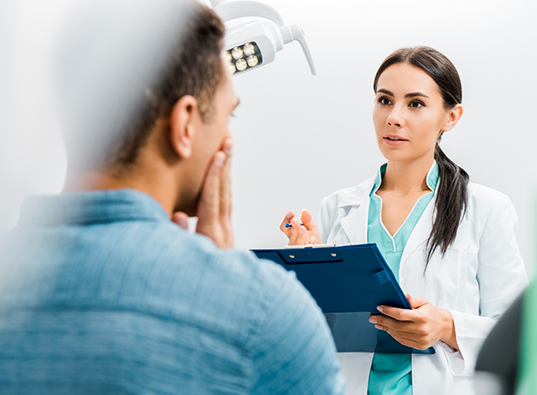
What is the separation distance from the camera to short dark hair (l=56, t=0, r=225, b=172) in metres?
0.48

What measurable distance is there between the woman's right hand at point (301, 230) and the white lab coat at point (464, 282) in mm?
217

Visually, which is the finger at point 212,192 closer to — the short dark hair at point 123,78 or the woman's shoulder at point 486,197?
the short dark hair at point 123,78

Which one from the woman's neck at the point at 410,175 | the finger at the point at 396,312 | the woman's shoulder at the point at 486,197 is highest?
the woman's neck at the point at 410,175

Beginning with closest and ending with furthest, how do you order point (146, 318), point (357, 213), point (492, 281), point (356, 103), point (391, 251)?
point (146, 318) → point (492, 281) → point (391, 251) → point (357, 213) → point (356, 103)

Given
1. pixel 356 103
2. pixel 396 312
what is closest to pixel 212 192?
pixel 396 312

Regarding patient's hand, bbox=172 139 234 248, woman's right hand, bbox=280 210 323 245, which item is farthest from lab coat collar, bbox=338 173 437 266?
patient's hand, bbox=172 139 234 248

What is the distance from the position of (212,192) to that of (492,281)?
84cm

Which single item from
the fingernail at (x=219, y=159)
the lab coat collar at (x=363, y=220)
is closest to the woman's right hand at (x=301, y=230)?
the lab coat collar at (x=363, y=220)

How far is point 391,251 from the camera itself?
1.27 meters

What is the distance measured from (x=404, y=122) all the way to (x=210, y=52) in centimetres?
85

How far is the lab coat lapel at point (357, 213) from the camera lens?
1325mm

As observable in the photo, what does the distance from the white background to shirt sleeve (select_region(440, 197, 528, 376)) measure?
0.30 metres

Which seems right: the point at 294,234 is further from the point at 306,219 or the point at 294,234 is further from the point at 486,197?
the point at 486,197

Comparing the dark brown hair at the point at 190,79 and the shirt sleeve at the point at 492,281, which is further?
the shirt sleeve at the point at 492,281
